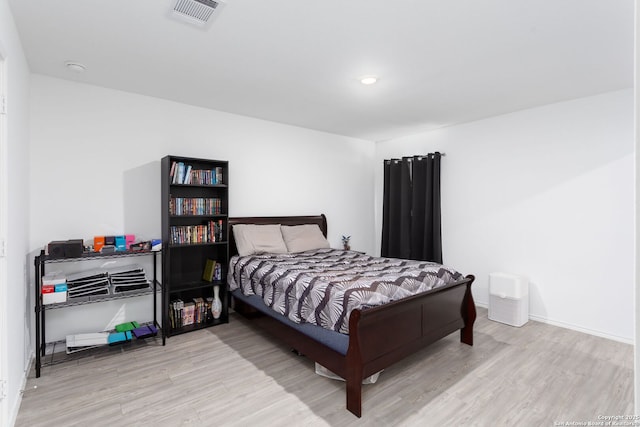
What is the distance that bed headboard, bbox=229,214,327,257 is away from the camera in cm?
393

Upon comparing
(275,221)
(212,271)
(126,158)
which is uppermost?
(126,158)

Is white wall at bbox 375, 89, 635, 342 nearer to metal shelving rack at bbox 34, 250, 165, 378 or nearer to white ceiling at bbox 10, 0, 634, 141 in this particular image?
white ceiling at bbox 10, 0, 634, 141

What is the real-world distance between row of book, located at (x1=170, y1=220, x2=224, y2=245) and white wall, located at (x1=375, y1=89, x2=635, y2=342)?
3180 millimetres

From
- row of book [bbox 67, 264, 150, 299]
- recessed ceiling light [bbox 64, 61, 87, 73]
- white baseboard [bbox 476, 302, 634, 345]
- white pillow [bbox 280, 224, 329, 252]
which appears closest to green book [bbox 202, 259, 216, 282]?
row of book [bbox 67, 264, 150, 299]

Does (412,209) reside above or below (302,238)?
above

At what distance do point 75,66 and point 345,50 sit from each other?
229 centimetres

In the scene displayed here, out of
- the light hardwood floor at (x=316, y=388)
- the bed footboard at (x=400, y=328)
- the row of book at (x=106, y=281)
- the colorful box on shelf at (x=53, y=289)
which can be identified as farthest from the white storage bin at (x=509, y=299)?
the colorful box on shelf at (x=53, y=289)

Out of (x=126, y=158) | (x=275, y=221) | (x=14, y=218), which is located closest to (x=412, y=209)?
(x=275, y=221)

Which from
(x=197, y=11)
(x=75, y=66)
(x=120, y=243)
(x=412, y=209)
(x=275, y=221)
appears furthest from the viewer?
(x=412, y=209)

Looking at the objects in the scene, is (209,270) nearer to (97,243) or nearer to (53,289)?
(97,243)

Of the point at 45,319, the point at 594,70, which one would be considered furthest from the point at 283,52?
the point at 45,319

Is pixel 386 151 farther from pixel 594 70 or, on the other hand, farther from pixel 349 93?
pixel 594 70

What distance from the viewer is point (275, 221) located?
4.38 meters

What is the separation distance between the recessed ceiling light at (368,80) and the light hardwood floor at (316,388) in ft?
8.36
